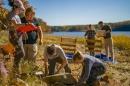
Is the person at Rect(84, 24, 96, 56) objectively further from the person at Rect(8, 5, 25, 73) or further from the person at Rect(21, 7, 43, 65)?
the person at Rect(8, 5, 25, 73)

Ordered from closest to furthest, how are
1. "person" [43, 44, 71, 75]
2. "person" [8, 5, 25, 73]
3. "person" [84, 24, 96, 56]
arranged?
"person" [8, 5, 25, 73], "person" [43, 44, 71, 75], "person" [84, 24, 96, 56]

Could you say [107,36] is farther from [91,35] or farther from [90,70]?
[90,70]

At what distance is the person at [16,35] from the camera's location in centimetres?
935

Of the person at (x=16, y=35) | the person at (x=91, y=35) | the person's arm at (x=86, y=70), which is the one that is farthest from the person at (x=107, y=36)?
the person at (x=16, y=35)

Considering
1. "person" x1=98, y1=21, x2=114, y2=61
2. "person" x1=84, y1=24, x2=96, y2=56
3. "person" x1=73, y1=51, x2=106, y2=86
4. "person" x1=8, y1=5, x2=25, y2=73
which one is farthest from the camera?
"person" x1=84, y1=24, x2=96, y2=56

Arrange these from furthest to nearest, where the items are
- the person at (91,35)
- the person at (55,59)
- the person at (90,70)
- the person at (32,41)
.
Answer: the person at (91,35) < the person at (55,59) < the person at (32,41) < the person at (90,70)

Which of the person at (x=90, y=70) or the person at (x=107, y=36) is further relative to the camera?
the person at (x=107, y=36)

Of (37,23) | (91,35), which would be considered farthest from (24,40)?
(91,35)

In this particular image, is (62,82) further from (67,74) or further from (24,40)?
(24,40)

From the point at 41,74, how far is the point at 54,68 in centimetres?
54

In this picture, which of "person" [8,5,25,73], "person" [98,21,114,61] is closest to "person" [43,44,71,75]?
"person" [8,5,25,73]

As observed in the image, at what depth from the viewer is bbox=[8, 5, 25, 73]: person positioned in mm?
9352

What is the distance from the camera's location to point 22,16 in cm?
1087

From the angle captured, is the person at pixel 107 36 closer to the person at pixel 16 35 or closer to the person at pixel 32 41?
the person at pixel 32 41
